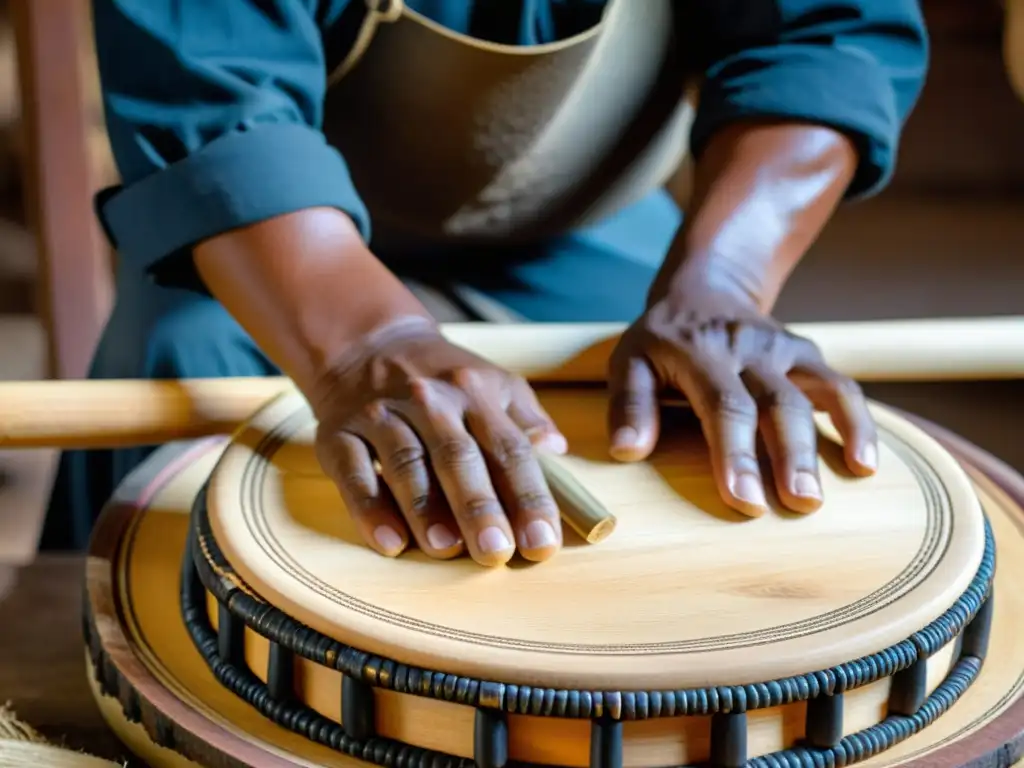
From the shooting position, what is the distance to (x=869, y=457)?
61 centimetres

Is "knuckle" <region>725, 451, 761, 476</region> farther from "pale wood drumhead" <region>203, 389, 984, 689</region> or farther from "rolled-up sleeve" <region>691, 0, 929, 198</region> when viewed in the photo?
"rolled-up sleeve" <region>691, 0, 929, 198</region>

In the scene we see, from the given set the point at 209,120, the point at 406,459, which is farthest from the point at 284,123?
the point at 406,459

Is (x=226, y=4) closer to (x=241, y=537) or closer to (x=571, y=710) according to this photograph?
(x=241, y=537)

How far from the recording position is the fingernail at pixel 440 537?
0.53 metres

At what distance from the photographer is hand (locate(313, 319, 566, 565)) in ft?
1.75

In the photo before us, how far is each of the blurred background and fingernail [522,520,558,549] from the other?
1206 millimetres

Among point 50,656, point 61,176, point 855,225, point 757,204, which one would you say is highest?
point 757,204

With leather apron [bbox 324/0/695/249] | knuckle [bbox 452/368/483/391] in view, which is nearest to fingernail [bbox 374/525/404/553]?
knuckle [bbox 452/368/483/391]

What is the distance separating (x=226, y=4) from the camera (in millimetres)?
793

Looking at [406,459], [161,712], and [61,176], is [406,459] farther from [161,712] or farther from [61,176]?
[61,176]

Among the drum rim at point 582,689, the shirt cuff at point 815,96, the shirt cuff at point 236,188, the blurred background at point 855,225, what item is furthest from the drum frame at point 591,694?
the blurred background at point 855,225

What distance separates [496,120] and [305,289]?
326mm

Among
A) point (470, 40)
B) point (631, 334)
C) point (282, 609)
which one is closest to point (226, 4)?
point (470, 40)

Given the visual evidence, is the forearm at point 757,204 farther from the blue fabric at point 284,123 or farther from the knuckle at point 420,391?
the knuckle at point 420,391
